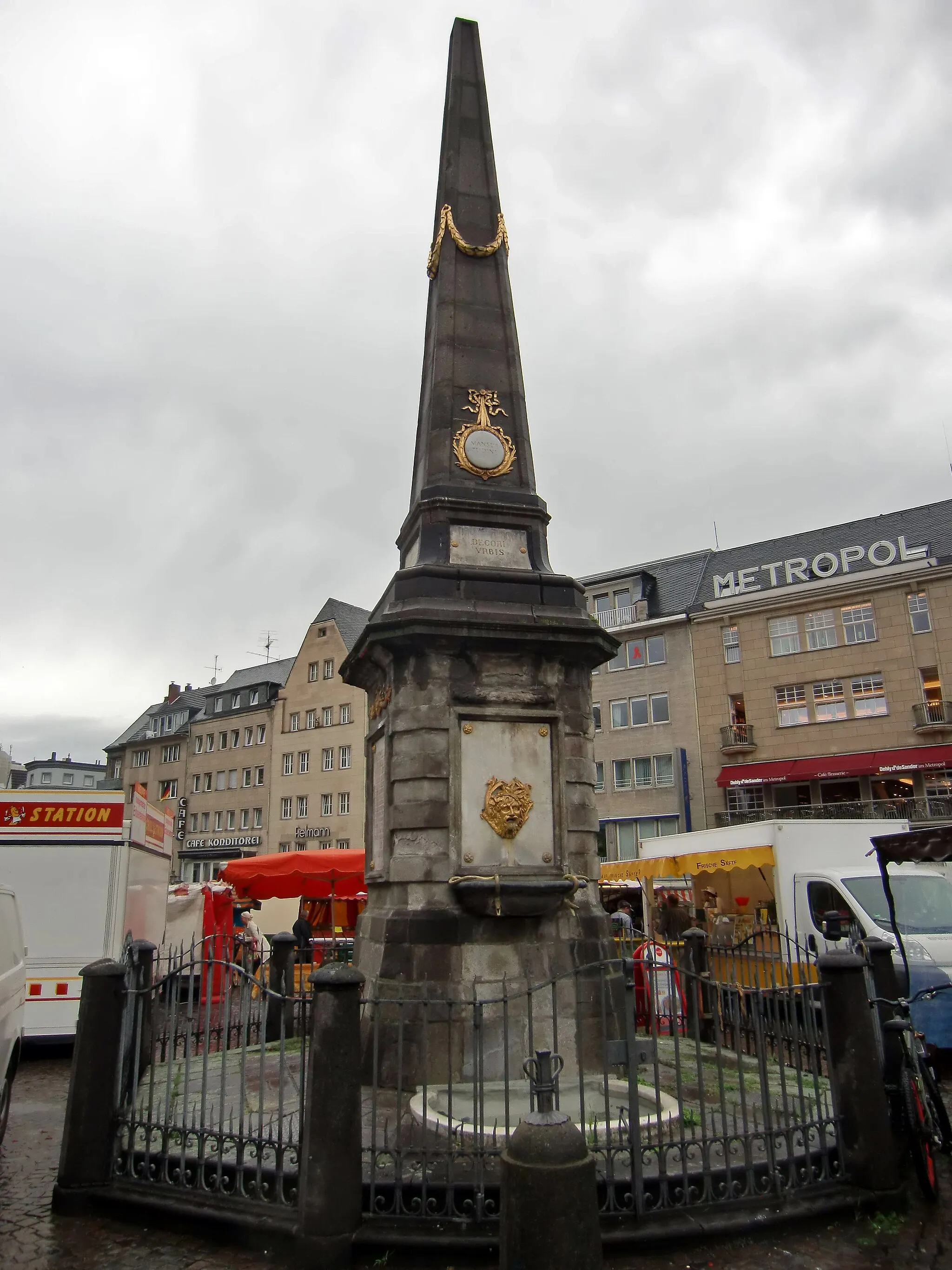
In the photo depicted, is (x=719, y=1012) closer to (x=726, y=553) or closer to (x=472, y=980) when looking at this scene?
(x=472, y=980)

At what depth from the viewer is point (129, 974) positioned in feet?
Answer: 24.0

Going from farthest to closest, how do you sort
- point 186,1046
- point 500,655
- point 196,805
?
point 196,805
point 500,655
point 186,1046

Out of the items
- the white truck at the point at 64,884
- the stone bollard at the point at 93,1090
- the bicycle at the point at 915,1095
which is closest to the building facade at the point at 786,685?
the white truck at the point at 64,884

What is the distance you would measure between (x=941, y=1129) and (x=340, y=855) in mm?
13397

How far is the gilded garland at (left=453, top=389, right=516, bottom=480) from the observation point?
35.3 ft

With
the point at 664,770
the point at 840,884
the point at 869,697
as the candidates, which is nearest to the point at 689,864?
the point at 840,884

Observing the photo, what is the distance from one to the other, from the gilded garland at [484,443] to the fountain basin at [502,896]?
15.2ft

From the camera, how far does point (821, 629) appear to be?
37719mm

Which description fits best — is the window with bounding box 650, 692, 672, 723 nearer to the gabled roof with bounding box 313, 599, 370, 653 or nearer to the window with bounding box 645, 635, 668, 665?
the window with bounding box 645, 635, 668, 665

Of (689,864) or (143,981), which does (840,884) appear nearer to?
(689,864)

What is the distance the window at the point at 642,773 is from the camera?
4109 cm

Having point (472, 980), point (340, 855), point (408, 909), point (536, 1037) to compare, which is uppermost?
point (340, 855)

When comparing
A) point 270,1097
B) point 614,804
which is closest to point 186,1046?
point 270,1097

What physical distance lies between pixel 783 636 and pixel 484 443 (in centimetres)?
3056
